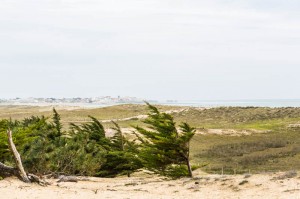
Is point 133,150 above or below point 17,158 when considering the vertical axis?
below

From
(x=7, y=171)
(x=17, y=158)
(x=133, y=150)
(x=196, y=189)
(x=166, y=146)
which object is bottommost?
(x=196, y=189)

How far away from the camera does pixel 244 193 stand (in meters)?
18.3

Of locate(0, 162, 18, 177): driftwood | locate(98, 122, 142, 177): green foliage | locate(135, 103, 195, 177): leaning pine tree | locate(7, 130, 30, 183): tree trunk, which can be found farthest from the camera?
locate(98, 122, 142, 177): green foliage

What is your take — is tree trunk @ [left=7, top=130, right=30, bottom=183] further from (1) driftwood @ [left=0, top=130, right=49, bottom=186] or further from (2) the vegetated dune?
(2) the vegetated dune

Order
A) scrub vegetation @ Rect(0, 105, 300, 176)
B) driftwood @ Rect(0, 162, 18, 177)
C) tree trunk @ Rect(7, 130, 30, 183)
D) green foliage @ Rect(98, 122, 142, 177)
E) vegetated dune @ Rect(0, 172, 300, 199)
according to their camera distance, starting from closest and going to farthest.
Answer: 1. vegetated dune @ Rect(0, 172, 300, 199)
2. tree trunk @ Rect(7, 130, 30, 183)
3. driftwood @ Rect(0, 162, 18, 177)
4. scrub vegetation @ Rect(0, 105, 300, 176)
5. green foliage @ Rect(98, 122, 142, 177)

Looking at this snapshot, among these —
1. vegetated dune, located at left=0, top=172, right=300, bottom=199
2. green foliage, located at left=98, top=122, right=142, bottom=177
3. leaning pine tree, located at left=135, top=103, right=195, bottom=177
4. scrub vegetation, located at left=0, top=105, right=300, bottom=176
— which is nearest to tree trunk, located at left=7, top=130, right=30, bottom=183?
vegetated dune, located at left=0, top=172, right=300, bottom=199

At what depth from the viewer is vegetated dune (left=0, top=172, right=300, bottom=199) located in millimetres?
18031

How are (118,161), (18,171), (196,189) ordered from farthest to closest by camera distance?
(118,161)
(18,171)
(196,189)

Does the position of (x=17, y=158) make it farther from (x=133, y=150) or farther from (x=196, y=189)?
(x=196, y=189)

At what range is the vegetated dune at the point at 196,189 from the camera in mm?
18031

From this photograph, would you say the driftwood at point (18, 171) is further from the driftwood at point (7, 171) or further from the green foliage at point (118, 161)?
the green foliage at point (118, 161)

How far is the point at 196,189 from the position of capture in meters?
20.2

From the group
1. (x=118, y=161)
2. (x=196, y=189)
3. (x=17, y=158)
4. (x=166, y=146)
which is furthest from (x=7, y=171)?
(x=196, y=189)

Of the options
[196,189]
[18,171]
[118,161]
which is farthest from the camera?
[118,161]
